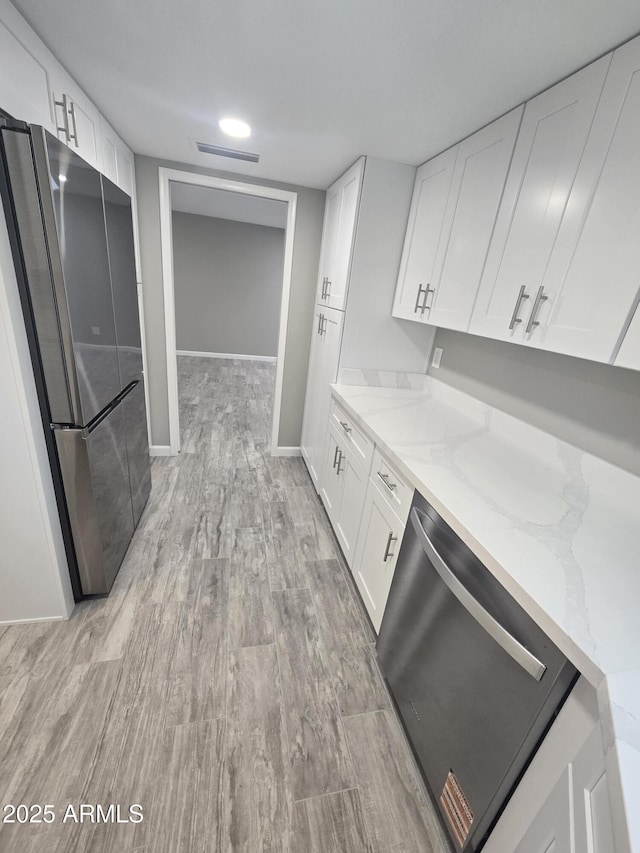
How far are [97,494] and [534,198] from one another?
2072mm

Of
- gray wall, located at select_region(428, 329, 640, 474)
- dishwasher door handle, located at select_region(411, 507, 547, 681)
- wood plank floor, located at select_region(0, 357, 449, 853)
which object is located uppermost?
gray wall, located at select_region(428, 329, 640, 474)

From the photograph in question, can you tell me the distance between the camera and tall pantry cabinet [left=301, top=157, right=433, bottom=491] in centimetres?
205

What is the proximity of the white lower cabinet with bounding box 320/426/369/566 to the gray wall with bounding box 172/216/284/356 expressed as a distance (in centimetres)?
479

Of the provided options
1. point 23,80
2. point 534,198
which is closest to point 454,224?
point 534,198

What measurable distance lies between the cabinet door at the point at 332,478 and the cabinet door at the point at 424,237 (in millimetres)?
896

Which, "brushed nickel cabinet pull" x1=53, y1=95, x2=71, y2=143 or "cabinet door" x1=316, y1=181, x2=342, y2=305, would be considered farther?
"cabinet door" x1=316, y1=181, x2=342, y2=305

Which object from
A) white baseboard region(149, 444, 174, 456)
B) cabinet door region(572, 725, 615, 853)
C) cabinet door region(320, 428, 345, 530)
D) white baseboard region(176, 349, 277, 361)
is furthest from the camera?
white baseboard region(176, 349, 277, 361)

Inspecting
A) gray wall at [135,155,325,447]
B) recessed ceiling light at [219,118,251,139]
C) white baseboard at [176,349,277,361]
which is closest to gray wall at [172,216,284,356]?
white baseboard at [176,349,277,361]

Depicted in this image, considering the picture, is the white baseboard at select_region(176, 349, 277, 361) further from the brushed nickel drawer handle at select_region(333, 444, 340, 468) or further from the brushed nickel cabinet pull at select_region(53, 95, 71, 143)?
the brushed nickel cabinet pull at select_region(53, 95, 71, 143)

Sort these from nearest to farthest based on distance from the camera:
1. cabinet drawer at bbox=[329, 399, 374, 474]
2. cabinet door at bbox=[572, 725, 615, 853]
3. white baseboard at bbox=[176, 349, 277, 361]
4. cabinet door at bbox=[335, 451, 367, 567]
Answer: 1. cabinet door at bbox=[572, 725, 615, 853]
2. cabinet drawer at bbox=[329, 399, 374, 474]
3. cabinet door at bbox=[335, 451, 367, 567]
4. white baseboard at bbox=[176, 349, 277, 361]

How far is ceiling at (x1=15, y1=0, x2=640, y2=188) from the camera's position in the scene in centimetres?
98

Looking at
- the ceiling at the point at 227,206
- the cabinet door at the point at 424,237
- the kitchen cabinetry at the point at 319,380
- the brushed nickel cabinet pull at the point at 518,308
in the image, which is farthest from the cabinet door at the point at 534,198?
the ceiling at the point at 227,206

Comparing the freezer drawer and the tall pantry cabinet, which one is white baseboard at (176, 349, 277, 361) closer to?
the tall pantry cabinet

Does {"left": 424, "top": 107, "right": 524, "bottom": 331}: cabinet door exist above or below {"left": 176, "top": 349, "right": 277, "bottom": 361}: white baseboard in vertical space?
above
